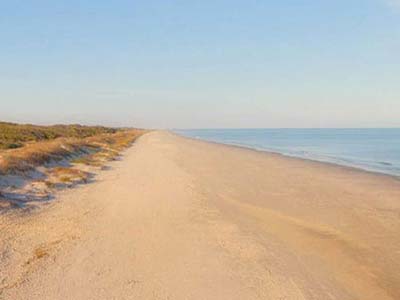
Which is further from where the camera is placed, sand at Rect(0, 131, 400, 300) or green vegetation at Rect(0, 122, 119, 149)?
green vegetation at Rect(0, 122, 119, 149)

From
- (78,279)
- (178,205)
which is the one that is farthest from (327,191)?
(78,279)

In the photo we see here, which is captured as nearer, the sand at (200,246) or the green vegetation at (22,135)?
the sand at (200,246)

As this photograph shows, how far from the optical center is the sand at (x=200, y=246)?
852cm

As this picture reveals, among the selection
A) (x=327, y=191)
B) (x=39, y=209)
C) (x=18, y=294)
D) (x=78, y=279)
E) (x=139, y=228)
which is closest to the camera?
(x=18, y=294)

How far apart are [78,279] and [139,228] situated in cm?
436

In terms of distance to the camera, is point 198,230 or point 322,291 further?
point 198,230

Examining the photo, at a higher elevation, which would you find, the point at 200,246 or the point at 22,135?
the point at 200,246

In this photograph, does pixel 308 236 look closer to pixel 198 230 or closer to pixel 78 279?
pixel 198 230

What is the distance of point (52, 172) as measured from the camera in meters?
23.8

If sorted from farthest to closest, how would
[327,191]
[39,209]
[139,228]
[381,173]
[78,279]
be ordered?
[381,173]
[327,191]
[39,209]
[139,228]
[78,279]

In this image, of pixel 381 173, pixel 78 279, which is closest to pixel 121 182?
pixel 78 279

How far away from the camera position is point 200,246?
11.2 meters

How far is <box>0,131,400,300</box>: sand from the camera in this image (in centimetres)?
852

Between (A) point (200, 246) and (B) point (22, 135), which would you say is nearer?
(A) point (200, 246)
